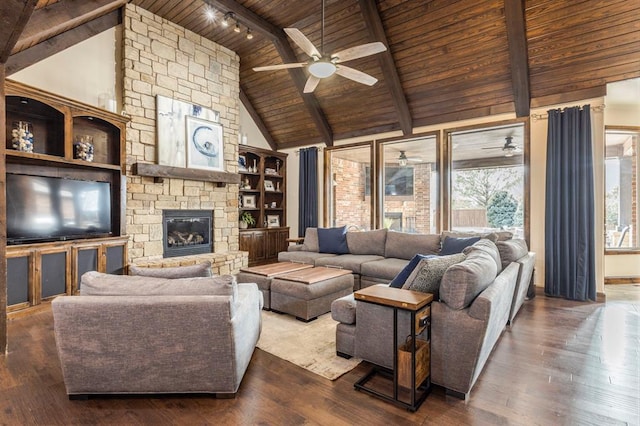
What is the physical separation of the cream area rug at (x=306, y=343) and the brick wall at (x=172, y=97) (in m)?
2.59

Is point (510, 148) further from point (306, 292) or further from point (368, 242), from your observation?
point (306, 292)

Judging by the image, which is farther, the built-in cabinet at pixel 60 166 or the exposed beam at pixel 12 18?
the built-in cabinet at pixel 60 166

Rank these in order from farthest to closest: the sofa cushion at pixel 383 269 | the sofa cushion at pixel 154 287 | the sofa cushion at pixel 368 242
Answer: the sofa cushion at pixel 368 242 < the sofa cushion at pixel 383 269 < the sofa cushion at pixel 154 287

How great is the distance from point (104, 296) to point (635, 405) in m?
3.41

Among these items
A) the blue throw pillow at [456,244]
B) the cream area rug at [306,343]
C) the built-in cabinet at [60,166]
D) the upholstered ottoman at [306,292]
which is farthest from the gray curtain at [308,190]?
the cream area rug at [306,343]

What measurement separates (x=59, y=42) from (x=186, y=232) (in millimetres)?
3161

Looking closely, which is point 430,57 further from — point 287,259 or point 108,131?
point 108,131

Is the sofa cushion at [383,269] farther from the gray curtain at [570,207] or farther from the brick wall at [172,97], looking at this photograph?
the brick wall at [172,97]

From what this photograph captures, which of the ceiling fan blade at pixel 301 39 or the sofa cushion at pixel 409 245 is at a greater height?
the ceiling fan blade at pixel 301 39

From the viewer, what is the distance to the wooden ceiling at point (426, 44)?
157 inches

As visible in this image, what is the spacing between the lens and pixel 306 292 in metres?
3.53

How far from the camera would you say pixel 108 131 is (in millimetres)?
4883

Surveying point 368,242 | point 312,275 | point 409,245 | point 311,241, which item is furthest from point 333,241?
point 312,275

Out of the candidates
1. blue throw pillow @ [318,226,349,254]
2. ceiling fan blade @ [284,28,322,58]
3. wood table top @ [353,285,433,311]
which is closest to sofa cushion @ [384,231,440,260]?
blue throw pillow @ [318,226,349,254]
